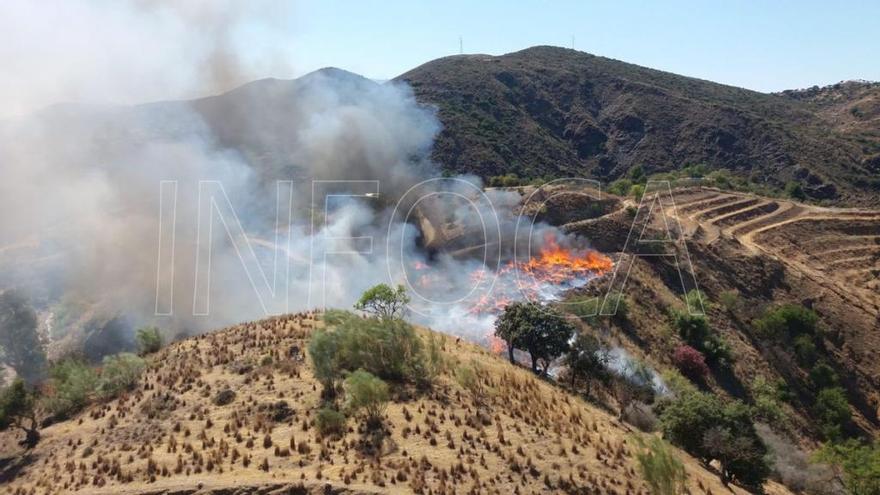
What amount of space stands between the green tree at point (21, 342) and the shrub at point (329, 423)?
27846 mm

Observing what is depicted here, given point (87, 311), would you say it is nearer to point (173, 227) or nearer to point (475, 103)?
point (173, 227)

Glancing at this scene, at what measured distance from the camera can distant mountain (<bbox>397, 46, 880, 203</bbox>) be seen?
77688mm

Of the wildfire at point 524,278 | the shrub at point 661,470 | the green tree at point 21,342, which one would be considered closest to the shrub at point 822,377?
the wildfire at point 524,278

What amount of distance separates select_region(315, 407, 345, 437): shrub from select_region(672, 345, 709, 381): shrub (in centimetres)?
2466

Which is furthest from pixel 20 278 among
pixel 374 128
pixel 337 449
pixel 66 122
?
pixel 337 449

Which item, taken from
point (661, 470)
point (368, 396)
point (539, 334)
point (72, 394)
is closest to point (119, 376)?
point (72, 394)

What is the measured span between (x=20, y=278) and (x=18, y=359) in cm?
1008

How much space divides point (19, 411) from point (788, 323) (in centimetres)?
4413

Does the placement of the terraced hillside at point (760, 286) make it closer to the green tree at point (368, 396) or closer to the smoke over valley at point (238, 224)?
the smoke over valley at point (238, 224)

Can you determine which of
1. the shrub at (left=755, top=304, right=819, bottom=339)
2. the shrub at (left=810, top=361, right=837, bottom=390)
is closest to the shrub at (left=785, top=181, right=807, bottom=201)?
the shrub at (left=755, top=304, right=819, bottom=339)

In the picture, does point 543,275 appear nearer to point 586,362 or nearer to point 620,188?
point 586,362

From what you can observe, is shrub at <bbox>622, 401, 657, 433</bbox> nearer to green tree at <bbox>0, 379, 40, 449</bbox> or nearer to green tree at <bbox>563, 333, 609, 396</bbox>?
green tree at <bbox>563, 333, 609, 396</bbox>

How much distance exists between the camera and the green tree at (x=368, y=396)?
62.4ft

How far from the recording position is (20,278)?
153 feet
